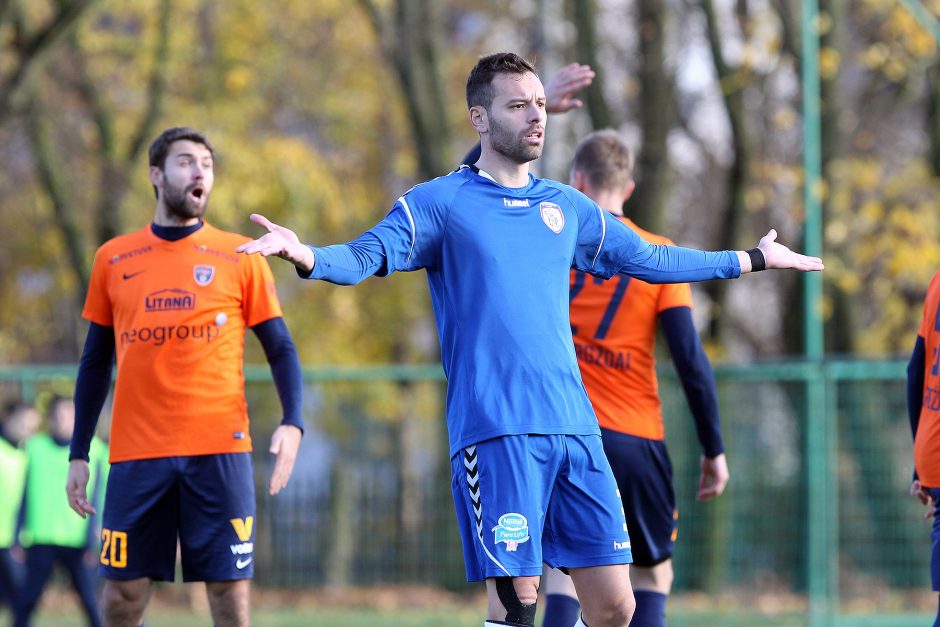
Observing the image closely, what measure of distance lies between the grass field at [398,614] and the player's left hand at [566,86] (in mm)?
6911

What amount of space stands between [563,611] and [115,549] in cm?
201

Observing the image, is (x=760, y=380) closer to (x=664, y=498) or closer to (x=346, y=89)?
(x=664, y=498)

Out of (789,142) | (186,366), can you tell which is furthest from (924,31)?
(186,366)

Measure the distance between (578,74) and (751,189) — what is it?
A: 11065 millimetres

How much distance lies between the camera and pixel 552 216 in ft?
17.6

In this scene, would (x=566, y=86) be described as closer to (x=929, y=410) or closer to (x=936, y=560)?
(x=929, y=410)

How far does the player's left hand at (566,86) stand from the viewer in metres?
6.75

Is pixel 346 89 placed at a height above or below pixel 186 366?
above

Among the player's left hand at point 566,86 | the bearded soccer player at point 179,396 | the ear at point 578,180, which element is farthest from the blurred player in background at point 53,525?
the player's left hand at point 566,86

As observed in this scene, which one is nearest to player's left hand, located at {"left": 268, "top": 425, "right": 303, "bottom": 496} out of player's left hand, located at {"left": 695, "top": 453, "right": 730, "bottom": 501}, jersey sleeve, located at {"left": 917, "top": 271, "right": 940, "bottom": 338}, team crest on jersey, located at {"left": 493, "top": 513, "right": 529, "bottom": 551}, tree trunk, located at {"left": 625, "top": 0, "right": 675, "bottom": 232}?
team crest on jersey, located at {"left": 493, "top": 513, "right": 529, "bottom": 551}

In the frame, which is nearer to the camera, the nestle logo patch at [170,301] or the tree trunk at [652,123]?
the nestle logo patch at [170,301]

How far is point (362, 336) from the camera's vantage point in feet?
72.0

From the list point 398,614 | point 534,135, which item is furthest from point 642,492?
point 398,614

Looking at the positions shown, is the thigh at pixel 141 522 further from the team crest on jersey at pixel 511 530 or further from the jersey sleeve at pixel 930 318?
the jersey sleeve at pixel 930 318
